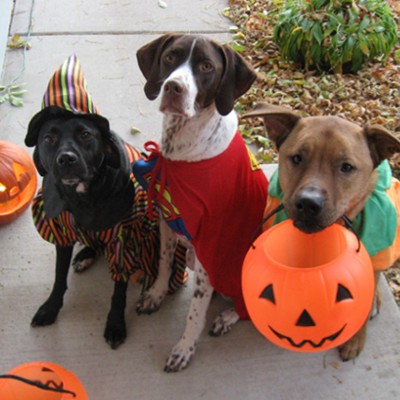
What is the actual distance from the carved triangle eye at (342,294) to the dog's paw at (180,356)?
1.13 metres

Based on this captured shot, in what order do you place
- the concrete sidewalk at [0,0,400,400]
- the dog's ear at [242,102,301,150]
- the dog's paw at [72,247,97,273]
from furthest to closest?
1. the dog's paw at [72,247,97,273]
2. the concrete sidewalk at [0,0,400,400]
3. the dog's ear at [242,102,301,150]

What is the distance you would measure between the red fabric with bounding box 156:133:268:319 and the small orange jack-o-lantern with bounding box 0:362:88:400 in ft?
3.06

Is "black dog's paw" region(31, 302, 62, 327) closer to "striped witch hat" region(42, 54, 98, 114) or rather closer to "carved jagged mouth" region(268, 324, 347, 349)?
"striped witch hat" region(42, 54, 98, 114)

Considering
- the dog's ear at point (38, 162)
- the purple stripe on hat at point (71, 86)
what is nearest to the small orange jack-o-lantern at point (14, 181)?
the dog's ear at point (38, 162)

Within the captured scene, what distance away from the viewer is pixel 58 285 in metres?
3.12

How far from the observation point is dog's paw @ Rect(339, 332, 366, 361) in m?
2.94

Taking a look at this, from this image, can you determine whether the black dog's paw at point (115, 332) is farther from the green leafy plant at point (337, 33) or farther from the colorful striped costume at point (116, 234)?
the green leafy plant at point (337, 33)

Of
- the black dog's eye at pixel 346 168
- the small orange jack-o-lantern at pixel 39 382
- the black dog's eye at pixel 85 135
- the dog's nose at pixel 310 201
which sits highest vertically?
the black dog's eye at pixel 346 168

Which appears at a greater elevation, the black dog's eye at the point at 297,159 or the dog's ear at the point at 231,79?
the dog's ear at the point at 231,79

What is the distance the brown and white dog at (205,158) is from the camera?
8.32 feet

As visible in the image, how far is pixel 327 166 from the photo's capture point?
235cm

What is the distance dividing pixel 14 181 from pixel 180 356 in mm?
1729

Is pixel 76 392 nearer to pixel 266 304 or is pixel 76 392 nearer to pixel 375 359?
pixel 266 304

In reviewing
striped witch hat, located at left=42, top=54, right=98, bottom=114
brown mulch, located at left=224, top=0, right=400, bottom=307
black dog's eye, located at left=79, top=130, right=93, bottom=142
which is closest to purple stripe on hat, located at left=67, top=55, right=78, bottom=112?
striped witch hat, located at left=42, top=54, right=98, bottom=114
